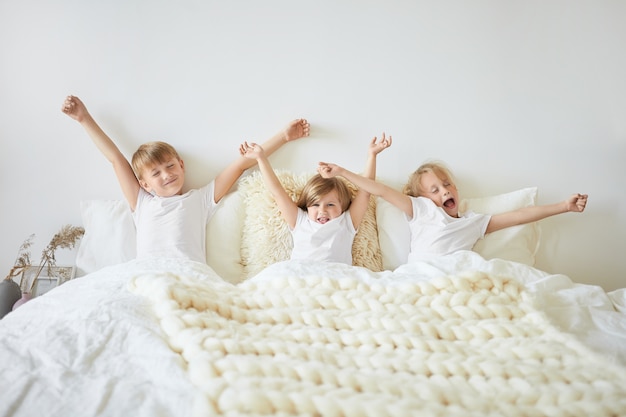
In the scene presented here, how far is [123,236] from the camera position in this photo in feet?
5.90

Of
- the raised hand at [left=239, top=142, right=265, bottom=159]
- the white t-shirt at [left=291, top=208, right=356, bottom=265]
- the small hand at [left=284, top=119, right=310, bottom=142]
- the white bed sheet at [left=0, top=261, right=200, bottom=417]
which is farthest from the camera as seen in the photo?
the small hand at [left=284, top=119, right=310, bottom=142]

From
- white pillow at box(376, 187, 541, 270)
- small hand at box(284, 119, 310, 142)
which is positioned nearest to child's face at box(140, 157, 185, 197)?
small hand at box(284, 119, 310, 142)

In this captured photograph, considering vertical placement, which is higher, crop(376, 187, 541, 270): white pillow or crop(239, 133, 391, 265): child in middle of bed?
crop(239, 133, 391, 265): child in middle of bed

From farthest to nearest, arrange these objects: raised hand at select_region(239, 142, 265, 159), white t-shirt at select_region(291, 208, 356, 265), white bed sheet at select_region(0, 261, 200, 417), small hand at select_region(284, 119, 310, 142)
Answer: small hand at select_region(284, 119, 310, 142) < raised hand at select_region(239, 142, 265, 159) < white t-shirt at select_region(291, 208, 356, 265) < white bed sheet at select_region(0, 261, 200, 417)

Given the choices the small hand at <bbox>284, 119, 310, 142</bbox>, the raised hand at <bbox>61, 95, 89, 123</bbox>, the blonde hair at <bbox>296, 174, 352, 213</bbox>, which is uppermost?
the raised hand at <bbox>61, 95, 89, 123</bbox>

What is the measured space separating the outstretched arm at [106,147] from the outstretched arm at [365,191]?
908 mm

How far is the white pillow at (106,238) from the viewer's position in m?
1.79

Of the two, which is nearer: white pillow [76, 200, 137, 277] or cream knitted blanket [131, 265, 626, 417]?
cream knitted blanket [131, 265, 626, 417]

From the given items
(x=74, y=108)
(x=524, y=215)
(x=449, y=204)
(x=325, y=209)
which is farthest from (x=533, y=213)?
(x=74, y=108)

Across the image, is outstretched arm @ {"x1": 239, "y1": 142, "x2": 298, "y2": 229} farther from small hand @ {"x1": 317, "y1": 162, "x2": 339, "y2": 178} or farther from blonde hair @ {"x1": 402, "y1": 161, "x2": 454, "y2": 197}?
blonde hair @ {"x1": 402, "y1": 161, "x2": 454, "y2": 197}

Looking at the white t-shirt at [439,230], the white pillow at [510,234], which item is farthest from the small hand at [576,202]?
the white t-shirt at [439,230]

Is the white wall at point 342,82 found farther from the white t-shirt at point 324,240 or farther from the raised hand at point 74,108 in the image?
the white t-shirt at point 324,240

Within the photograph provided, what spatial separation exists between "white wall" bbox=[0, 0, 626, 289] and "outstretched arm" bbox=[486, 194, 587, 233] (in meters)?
0.19

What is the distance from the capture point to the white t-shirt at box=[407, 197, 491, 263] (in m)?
1.65
